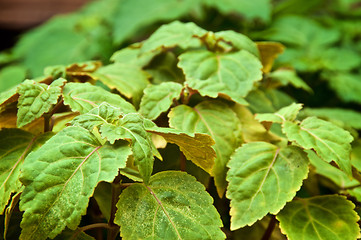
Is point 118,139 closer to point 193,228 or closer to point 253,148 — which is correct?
point 193,228

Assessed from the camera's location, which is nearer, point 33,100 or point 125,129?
point 125,129

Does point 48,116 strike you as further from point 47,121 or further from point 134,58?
point 134,58

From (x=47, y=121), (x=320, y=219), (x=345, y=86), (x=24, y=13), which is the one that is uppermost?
(x=47, y=121)

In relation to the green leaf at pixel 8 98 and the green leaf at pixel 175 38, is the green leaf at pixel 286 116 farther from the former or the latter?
the green leaf at pixel 8 98

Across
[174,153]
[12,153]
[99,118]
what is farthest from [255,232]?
[12,153]

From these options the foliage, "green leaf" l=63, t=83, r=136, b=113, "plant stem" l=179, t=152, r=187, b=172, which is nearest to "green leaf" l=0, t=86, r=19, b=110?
the foliage

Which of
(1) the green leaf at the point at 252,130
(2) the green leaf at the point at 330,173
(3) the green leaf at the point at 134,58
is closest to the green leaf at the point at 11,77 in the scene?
(3) the green leaf at the point at 134,58

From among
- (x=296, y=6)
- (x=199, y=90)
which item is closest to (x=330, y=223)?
(x=199, y=90)
